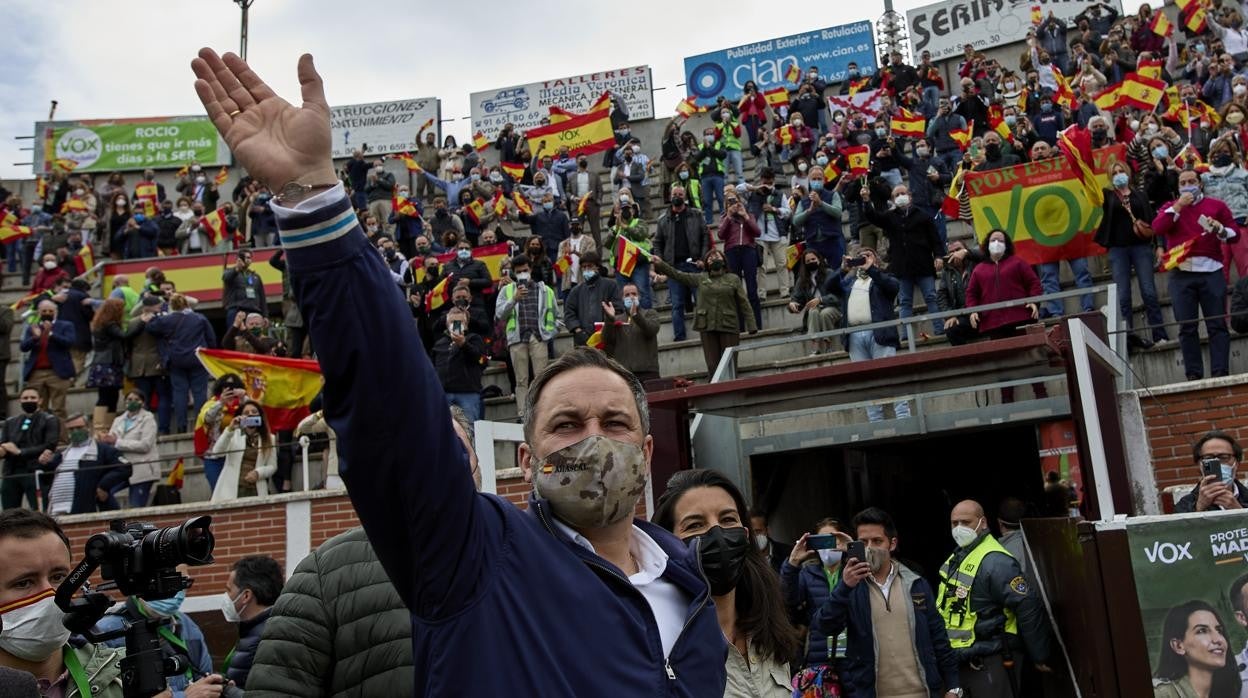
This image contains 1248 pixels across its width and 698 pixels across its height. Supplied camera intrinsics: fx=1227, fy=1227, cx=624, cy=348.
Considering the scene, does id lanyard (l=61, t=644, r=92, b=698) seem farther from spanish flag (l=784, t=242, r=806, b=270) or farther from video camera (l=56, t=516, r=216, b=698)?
spanish flag (l=784, t=242, r=806, b=270)

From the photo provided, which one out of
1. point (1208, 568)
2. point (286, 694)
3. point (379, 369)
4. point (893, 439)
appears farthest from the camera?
point (893, 439)

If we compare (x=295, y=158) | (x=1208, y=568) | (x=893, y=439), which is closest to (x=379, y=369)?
(x=295, y=158)

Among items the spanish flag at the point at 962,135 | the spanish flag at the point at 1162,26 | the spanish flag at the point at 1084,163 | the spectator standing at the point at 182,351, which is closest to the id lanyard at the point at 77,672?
the spanish flag at the point at 1084,163

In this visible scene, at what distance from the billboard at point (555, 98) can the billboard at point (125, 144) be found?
6.34m

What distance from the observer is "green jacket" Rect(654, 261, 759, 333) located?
42.7ft

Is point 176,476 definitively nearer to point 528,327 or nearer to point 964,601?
point 528,327

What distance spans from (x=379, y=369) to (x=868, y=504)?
13.4 metres

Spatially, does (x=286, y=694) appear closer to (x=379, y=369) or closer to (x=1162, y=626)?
(x=379, y=369)

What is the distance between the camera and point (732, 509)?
4.22 meters

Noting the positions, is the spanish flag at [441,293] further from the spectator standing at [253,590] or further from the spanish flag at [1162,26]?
the spanish flag at [1162,26]

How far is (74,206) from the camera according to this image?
21.7 meters

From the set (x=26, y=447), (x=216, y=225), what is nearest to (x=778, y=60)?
(x=216, y=225)

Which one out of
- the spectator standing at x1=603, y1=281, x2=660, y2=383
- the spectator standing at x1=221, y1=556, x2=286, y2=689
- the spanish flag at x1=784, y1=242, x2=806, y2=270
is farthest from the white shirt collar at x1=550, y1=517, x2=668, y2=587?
the spanish flag at x1=784, y1=242, x2=806, y2=270

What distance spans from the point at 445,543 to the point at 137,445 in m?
12.0
